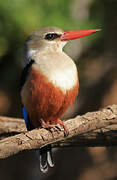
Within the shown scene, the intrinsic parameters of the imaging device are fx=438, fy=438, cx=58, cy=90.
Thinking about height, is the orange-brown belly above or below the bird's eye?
below

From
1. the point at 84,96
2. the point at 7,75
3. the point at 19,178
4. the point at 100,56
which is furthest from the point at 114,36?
the point at 19,178

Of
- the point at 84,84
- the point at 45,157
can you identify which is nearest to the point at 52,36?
the point at 45,157

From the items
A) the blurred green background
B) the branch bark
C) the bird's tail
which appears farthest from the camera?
the blurred green background

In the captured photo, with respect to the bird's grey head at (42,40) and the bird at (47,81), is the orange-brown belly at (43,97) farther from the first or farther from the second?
the bird's grey head at (42,40)

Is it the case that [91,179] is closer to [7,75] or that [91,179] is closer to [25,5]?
[7,75]

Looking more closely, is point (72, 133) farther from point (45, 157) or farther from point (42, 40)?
point (42, 40)

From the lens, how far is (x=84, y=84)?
884cm

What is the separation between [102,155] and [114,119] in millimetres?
4184

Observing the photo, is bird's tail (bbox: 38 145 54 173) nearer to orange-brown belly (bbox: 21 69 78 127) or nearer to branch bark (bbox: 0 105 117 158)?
branch bark (bbox: 0 105 117 158)

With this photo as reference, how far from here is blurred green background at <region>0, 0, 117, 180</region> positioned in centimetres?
765

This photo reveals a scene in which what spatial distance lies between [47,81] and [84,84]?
13.3 feet

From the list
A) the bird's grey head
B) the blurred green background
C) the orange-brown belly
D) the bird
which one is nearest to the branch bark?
the bird

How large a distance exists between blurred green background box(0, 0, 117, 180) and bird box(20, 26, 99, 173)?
1862 millimetres

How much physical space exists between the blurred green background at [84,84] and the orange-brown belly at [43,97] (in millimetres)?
2178
